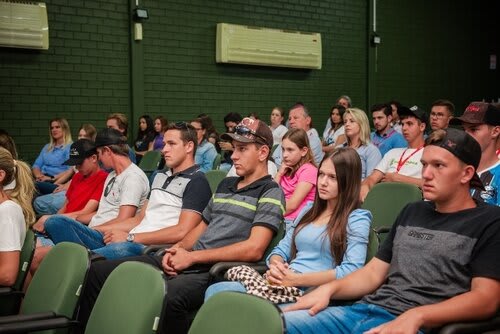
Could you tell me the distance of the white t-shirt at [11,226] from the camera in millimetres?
2982

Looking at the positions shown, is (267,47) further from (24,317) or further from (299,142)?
(24,317)

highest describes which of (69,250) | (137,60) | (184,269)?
(137,60)

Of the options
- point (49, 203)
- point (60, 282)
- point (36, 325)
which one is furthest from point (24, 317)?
point (49, 203)

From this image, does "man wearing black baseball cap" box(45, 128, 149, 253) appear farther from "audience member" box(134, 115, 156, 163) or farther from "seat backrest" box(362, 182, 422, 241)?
"audience member" box(134, 115, 156, 163)

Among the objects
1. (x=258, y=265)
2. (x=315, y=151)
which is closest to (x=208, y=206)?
(x=258, y=265)

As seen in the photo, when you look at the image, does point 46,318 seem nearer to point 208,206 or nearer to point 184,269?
point 184,269

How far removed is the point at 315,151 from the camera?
687cm

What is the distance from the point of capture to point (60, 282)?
266 centimetres

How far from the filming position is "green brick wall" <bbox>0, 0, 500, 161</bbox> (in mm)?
8156

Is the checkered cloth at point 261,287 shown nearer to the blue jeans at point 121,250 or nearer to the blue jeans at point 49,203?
the blue jeans at point 121,250

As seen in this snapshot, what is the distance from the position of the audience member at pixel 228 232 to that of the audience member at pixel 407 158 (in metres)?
1.63

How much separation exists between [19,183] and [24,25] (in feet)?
16.5

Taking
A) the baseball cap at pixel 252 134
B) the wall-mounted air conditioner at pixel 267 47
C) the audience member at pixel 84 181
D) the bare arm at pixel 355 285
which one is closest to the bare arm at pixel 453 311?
the bare arm at pixel 355 285

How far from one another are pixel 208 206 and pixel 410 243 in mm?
1496
